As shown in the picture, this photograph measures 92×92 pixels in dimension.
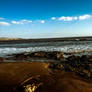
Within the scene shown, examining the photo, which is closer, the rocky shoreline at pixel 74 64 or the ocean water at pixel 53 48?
the rocky shoreline at pixel 74 64

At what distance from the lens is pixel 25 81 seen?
16.0ft

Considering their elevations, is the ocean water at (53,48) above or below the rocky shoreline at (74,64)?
below

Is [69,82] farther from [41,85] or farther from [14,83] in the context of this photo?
[14,83]

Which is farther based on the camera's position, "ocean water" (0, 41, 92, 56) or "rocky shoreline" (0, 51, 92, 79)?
"ocean water" (0, 41, 92, 56)

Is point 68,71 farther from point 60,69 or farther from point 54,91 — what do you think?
point 54,91

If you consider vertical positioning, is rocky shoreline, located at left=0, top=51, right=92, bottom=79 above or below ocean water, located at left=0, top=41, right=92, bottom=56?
above

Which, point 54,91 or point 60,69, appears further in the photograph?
point 60,69

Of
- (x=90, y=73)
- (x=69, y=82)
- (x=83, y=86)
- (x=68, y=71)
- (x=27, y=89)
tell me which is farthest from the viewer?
(x=68, y=71)

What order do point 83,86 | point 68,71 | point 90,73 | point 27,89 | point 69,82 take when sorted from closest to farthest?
point 27,89 < point 83,86 < point 69,82 < point 90,73 < point 68,71

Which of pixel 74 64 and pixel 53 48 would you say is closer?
pixel 74 64

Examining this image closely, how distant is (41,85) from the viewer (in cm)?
438

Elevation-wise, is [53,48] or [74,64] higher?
[74,64]

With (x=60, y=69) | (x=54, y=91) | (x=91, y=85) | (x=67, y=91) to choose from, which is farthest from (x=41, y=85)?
(x=60, y=69)

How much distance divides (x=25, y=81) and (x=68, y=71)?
8.22 feet
